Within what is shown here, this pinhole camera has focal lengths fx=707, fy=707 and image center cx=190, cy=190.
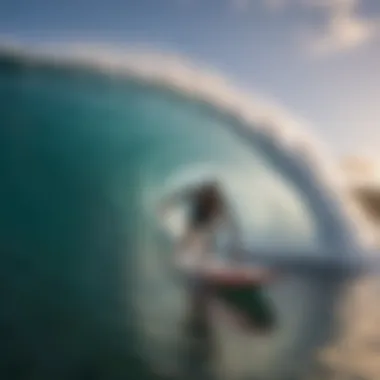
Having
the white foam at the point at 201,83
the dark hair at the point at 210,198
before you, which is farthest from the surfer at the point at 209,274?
the white foam at the point at 201,83

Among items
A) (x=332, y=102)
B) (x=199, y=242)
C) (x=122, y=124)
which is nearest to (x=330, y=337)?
(x=199, y=242)

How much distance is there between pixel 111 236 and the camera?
4.41 ft

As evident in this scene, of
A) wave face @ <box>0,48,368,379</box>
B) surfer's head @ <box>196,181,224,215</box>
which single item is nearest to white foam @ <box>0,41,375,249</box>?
wave face @ <box>0,48,368,379</box>

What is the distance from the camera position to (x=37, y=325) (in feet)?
4.35

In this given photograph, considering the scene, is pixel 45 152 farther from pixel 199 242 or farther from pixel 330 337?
pixel 330 337

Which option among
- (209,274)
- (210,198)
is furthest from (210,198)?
(209,274)

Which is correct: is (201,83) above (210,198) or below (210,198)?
above

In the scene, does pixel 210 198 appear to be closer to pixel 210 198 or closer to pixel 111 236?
pixel 210 198

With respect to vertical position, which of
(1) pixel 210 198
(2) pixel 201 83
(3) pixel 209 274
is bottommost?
(3) pixel 209 274

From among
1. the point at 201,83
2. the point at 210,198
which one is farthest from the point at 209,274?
the point at 201,83

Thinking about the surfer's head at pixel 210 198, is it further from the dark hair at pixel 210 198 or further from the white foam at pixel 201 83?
the white foam at pixel 201 83

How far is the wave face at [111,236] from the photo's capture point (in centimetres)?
133

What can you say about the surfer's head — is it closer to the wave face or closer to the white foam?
the wave face

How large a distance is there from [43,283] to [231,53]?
0.57 meters
